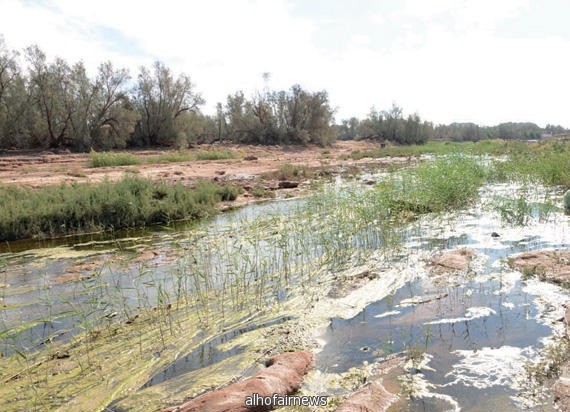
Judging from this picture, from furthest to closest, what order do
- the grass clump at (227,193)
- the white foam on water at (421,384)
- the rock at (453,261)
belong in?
the grass clump at (227,193)
the rock at (453,261)
the white foam on water at (421,384)

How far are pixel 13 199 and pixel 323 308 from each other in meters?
9.01

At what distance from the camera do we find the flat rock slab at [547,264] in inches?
212

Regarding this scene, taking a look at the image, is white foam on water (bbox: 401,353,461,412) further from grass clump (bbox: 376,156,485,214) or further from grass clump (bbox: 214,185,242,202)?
grass clump (bbox: 214,185,242,202)

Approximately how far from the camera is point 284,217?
994cm

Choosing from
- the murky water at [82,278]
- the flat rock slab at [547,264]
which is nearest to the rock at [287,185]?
the murky water at [82,278]

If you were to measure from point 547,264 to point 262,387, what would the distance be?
4.68 m

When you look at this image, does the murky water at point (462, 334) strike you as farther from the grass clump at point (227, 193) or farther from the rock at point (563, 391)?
the grass clump at point (227, 193)

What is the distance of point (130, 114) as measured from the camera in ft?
98.8

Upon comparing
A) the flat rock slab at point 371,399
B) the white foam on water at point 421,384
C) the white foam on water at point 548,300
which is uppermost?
the white foam on water at point 548,300

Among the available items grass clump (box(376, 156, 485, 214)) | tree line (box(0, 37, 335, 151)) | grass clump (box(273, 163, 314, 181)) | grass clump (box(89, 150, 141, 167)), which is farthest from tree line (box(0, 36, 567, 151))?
grass clump (box(376, 156, 485, 214))

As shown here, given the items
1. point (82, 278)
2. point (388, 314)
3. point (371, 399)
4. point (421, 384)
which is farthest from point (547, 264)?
point (82, 278)

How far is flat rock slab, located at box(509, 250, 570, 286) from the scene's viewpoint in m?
5.37

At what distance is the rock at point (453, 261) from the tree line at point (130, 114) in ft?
87.4

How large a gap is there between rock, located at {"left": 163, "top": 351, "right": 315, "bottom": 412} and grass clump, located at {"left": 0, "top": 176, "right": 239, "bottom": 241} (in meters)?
6.71
